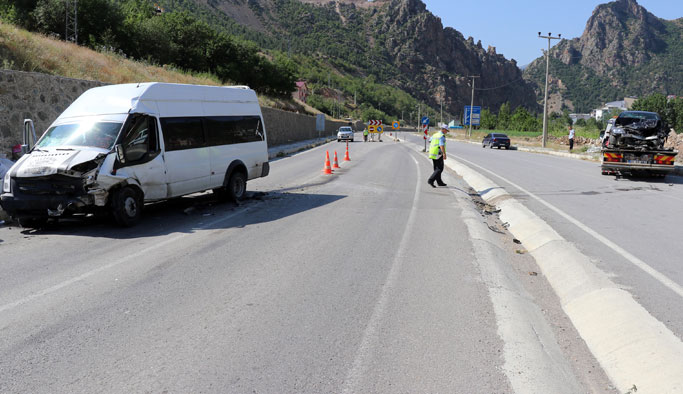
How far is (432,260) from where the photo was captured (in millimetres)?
7121

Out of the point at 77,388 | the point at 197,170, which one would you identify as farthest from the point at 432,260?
the point at 197,170

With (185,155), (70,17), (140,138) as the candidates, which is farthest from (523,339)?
(70,17)

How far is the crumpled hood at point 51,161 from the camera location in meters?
8.44

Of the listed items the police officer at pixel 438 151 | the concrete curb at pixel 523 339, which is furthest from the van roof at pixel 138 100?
the police officer at pixel 438 151

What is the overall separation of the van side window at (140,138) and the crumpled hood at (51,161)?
0.51 m

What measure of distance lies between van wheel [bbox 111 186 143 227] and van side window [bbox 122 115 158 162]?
1.97 feet

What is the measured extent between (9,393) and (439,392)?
284cm

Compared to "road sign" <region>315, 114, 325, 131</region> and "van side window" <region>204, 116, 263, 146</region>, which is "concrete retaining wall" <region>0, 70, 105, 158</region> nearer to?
"van side window" <region>204, 116, 263, 146</region>

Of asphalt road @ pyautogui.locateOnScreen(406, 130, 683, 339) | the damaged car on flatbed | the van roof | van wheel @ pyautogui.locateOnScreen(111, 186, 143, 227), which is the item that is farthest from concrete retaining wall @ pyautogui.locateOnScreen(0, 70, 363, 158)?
the damaged car on flatbed

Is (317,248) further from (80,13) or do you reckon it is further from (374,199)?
(80,13)

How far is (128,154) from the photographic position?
9117 mm

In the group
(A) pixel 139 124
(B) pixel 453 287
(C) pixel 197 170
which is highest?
(A) pixel 139 124

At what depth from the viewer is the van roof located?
9625 millimetres

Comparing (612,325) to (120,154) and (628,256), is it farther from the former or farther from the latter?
(120,154)
